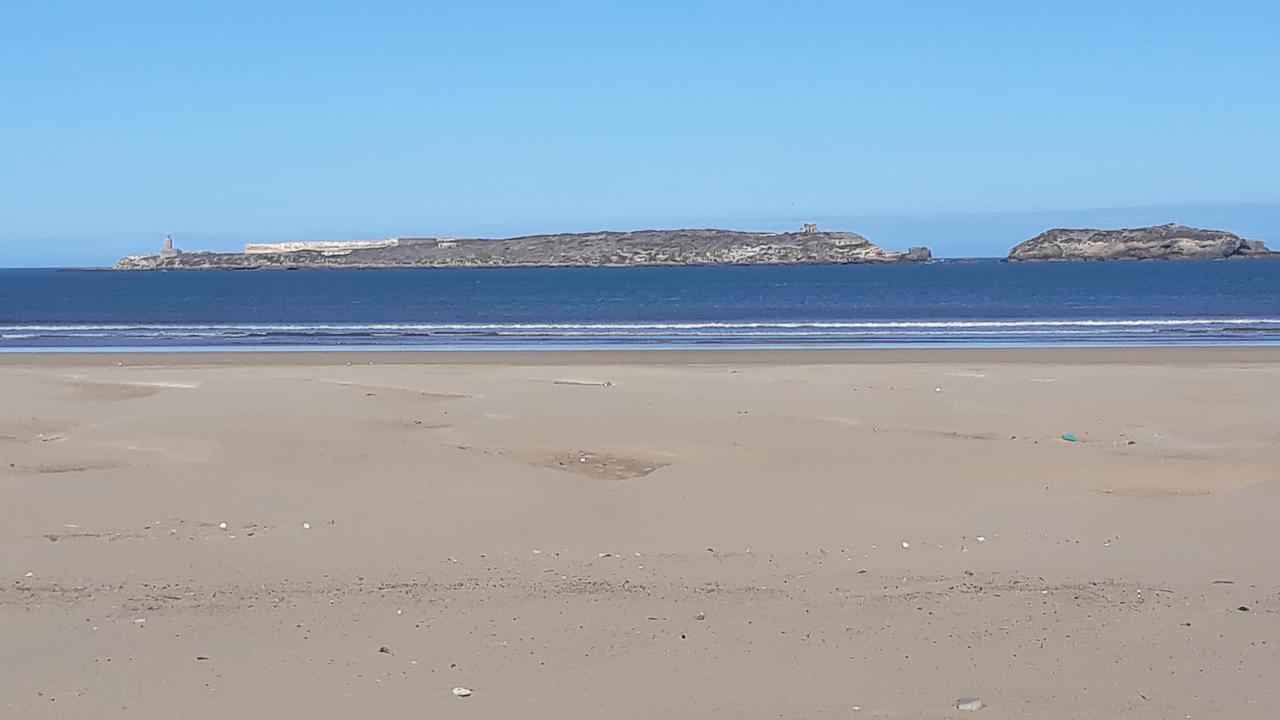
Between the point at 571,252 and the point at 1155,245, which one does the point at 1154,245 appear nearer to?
the point at 1155,245

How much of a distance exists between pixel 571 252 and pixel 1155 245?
81864mm

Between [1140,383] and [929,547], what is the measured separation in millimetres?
10823

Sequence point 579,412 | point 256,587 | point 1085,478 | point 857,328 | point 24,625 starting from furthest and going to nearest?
point 857,328
point 579,412
point 1085,478
point 256,587
point 24,625

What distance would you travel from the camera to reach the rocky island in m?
180

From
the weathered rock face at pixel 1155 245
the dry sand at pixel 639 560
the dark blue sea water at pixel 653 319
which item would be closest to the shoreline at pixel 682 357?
the dark blue sea water at pixel 653 319

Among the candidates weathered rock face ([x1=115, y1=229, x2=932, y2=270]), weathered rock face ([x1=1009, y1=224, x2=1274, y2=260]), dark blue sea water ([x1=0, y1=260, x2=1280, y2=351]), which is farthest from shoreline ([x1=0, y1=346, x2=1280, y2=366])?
weathered rock face ([x1=1009, y1=224, x2=1274, y2=260])

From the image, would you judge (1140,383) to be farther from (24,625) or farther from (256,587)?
(24,625)

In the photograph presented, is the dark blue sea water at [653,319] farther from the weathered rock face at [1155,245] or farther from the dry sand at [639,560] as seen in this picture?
the weathered rock face at [1155,245]

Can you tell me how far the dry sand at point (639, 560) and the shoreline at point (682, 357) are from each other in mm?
8723

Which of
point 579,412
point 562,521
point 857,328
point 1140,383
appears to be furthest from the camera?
point 857,328

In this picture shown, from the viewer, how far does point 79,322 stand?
156 feet

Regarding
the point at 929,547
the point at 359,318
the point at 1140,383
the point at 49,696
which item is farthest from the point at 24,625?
the point at 359,318

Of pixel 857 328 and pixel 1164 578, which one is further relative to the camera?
pixel 857 328

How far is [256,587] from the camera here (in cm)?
636
